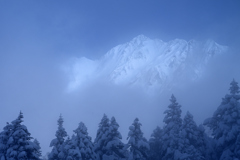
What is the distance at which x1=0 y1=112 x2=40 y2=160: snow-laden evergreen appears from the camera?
62.6 feet

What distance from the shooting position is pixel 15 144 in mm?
19844

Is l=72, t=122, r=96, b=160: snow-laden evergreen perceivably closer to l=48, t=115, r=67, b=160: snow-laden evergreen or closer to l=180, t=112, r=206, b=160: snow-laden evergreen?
l=48, t=115, r=67, b=160: snow-laden evergreen

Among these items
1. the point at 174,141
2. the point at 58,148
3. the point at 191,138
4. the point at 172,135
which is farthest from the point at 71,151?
the point at 191,138

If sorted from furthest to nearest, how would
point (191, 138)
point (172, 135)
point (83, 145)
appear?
1. point (191, 138)
2. point (172, 135)
3. point (83, 145)

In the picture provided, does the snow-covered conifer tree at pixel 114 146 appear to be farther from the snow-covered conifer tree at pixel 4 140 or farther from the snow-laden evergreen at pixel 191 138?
the snow-covered conifer tree at pixel 4 140

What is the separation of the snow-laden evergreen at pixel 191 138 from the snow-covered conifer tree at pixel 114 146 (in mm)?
7206

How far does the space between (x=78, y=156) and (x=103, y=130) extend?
4.16 meters

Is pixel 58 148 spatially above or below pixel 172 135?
below

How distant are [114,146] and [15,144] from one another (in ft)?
37.2

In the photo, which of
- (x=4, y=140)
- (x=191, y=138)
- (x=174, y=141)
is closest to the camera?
(x=4, y=140)

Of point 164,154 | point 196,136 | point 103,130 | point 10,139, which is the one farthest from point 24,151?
point 196,136

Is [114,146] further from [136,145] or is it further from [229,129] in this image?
[229,129]

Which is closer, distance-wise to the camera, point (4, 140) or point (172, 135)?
point (4, 140)

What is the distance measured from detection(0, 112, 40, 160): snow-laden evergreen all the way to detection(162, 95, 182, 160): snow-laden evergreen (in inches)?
620
